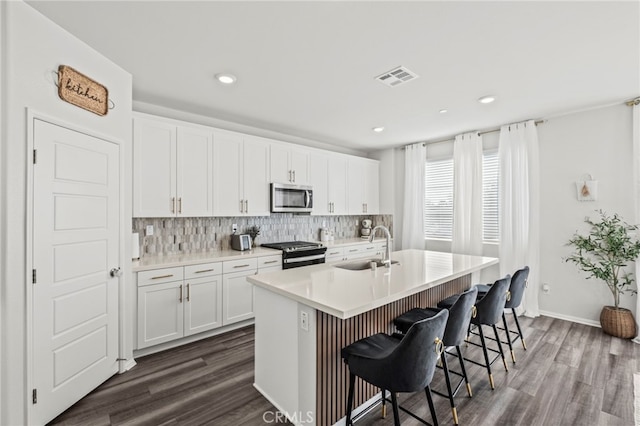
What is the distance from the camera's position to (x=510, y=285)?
2744mm

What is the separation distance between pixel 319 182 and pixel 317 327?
10.9ft

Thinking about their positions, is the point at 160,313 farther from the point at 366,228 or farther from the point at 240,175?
the point at 366,228

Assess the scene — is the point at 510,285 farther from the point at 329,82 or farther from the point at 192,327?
the point at 192,327

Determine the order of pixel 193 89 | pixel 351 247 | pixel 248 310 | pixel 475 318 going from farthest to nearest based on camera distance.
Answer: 1. pixel 351 247
2. pixel 248 310
3. pixel 193 89
4. pixel 475 318

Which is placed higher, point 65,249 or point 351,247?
point 65,249

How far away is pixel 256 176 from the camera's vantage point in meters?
4.04

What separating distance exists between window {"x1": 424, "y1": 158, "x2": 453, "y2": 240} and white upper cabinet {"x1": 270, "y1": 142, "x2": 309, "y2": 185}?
2.20m

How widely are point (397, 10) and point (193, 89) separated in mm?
Answer: 2089

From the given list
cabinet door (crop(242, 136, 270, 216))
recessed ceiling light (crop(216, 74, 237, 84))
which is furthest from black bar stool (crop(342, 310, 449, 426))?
cabinet door (crop(242, 136, 270, 216))

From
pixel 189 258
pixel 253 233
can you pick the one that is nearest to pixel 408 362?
pixel 189 258

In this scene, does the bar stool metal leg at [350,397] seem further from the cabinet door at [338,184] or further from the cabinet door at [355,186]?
the cabinet door at [355,186]

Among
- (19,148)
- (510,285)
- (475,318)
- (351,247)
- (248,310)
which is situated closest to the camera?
(19,148)

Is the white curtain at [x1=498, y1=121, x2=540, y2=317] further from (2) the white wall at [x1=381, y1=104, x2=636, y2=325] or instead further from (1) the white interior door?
(1) the white interior door

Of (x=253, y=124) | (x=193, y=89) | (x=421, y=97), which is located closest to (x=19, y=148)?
(x=193, y=89)
